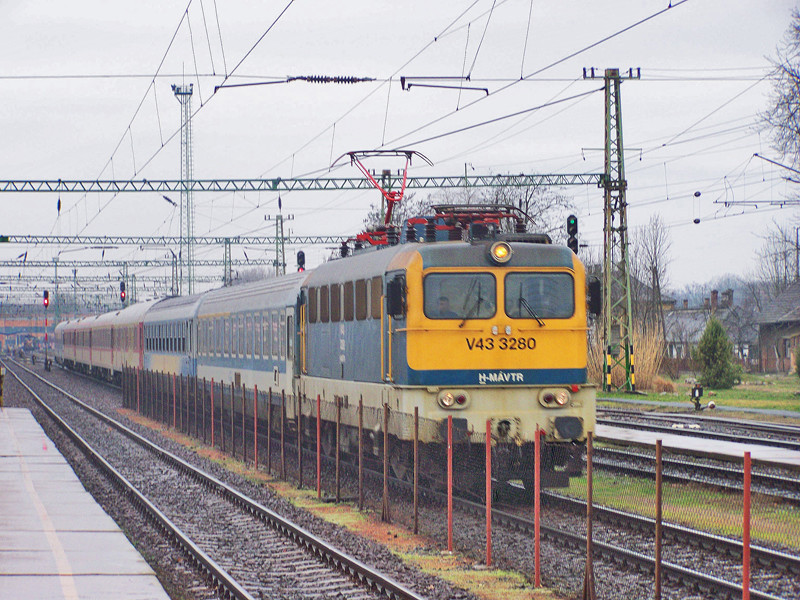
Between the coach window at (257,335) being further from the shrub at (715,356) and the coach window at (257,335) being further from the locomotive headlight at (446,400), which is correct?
the shrub at (715,356)

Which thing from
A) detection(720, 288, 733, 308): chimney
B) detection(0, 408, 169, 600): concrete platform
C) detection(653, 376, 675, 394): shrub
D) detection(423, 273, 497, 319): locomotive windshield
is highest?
detection(720, 288, 733, 308): chimney

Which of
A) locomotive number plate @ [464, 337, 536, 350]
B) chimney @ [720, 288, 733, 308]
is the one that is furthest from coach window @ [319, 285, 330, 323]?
chimney @ [720, 288, 733, 308]

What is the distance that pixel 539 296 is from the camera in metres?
15.6

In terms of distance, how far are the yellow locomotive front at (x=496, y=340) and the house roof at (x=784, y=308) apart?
5921 centimetres

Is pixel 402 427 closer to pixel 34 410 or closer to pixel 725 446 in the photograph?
pixel 725 446

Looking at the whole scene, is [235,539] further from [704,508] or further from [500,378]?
[704,508]

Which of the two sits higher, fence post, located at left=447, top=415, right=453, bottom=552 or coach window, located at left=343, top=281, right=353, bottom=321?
coach window, located at left=343, top=281, right=353, bottom=321

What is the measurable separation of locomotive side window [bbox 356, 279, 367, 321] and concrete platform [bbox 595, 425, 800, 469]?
16.2 feet

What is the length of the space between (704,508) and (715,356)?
3028 cm

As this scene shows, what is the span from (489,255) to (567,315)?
4.38 feet

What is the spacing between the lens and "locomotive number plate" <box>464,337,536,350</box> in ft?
50.1

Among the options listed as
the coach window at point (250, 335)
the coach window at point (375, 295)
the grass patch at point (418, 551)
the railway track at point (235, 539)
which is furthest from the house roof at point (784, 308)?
the coach window at point (375, 295)

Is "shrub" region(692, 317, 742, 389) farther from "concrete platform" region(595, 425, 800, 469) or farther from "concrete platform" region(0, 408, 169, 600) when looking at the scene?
"concrete platform" region(0, 408, 169, 600)

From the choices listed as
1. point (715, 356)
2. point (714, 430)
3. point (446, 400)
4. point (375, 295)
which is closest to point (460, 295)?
point (446, 400)
